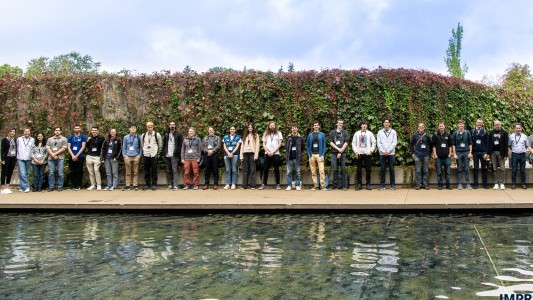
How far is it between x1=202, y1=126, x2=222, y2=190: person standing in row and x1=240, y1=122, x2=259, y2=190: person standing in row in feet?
2.52

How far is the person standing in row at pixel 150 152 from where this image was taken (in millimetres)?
15594

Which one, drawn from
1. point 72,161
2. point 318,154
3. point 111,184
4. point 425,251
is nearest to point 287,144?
point 318,154

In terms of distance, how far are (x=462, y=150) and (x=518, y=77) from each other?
A: 35568mm

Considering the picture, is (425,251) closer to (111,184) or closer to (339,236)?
(339,236)

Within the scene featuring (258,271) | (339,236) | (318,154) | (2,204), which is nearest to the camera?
(258,271)

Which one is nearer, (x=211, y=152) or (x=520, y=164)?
(x=520, y=164)

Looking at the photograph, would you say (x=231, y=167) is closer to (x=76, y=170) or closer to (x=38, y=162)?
(x=76, y=170)

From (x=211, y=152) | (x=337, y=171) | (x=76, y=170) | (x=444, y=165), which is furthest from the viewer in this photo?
(x=76, y=170)

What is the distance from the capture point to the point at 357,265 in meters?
5.89

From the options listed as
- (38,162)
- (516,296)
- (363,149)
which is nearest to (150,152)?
(38,162)

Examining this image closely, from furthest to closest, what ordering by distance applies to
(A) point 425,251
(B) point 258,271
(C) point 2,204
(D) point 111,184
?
(D) point 111,184
(C) point 2,204
(A) point 425,251
(B) point 258,271

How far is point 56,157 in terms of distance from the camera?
51.0 feet

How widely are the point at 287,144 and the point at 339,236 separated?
7.36m

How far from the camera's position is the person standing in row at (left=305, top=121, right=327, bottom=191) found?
1479cm
